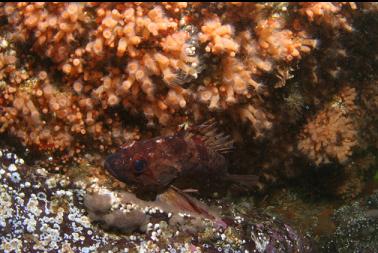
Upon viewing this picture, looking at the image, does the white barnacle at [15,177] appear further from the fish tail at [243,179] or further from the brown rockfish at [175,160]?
the fish tail at [243,179]

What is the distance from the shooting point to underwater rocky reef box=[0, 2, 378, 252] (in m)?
3.33

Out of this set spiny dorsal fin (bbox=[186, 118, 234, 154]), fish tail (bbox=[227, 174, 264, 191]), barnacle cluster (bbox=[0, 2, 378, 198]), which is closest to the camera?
barnacle cluster (bbox=[0, 2, 378, 198])

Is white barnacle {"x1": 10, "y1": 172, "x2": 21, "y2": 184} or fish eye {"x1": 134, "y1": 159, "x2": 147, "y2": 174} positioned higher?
white barnacle {"x1": 10, "y1": 172, "x2": 21, "y2": 184}

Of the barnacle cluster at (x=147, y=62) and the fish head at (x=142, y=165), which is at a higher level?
the barnacle cluster at (x=147, y=62)

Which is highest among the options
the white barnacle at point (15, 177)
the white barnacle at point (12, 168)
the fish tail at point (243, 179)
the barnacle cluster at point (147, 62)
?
the barnacle cluster at point (147, 62)

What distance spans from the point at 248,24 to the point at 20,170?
2531mm

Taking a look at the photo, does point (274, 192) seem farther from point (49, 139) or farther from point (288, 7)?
point (49, 139)

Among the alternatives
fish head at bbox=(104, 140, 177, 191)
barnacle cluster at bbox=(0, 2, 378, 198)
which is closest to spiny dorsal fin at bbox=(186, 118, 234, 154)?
barnacle cluster at bbox=(0, 2, 378, 198)

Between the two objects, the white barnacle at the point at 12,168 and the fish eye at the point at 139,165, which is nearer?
the fish eye at the point at 139,165

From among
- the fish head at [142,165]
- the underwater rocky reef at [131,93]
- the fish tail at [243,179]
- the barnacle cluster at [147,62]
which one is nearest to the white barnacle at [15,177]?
the underwater rocky reef at [131,93]

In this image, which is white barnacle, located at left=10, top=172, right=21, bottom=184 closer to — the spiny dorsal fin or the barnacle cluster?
the barnacle cluster

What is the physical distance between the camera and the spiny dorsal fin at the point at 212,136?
382 cm

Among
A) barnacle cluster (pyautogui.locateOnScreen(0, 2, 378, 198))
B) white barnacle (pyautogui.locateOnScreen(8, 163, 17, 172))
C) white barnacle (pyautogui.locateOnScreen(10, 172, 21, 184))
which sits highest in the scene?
barnacle cluster (pyautogui.locateOnScreen(0, 2, 378, 198))

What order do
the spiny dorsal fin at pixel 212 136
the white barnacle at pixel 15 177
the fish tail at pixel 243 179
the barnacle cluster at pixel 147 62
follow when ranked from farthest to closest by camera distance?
the fish tail at pixel 243 179, the spiny dorsal fin at pixel 212 136, the white barnacle at pixel 15 177, the barnacle cluster at pixel 147 62
